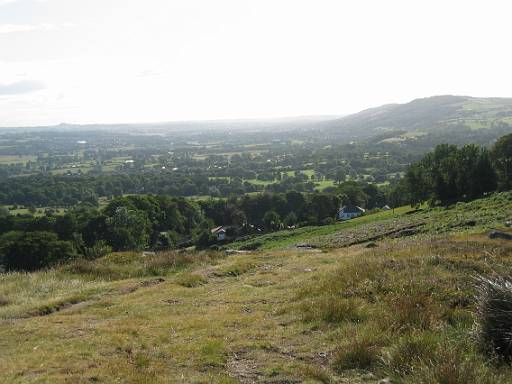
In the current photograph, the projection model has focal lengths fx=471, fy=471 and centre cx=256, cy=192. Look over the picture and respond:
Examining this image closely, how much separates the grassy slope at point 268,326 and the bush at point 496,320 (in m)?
0.29

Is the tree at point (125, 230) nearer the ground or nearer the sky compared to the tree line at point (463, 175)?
nearer the ground

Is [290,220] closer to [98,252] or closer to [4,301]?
[98,252]

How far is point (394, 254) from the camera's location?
628 inches

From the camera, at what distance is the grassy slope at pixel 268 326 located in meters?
7.54

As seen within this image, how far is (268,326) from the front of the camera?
10.5m

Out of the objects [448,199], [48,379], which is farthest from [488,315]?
[448,199]

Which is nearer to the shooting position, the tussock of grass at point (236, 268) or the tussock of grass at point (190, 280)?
the tussock of grass at point (190, 280)

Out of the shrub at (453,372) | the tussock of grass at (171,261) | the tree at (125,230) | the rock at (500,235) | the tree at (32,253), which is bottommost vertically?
the tree at (125,230)

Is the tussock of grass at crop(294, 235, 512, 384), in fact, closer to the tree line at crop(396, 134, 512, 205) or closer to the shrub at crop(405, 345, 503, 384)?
the shrub at crop(405, 345, 503, 384)

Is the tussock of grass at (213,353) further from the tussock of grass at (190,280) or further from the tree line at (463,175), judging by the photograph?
the tree line at (463,175)

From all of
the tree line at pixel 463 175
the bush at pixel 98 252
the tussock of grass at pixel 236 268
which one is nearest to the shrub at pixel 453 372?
the tussock of grass at pixel 236 268

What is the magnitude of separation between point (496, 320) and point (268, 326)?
15.5 feet

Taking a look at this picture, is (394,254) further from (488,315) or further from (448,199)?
(448,199)

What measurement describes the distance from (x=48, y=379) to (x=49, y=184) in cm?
16540
